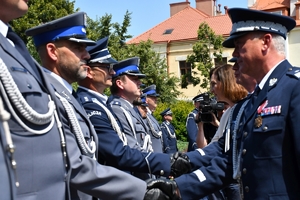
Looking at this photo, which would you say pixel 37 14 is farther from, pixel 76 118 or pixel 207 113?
pixel 76 118

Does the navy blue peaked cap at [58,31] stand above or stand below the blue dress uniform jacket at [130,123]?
above

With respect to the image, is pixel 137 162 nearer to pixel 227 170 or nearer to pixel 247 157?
pixel 227 170

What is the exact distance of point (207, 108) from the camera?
6.18 meters

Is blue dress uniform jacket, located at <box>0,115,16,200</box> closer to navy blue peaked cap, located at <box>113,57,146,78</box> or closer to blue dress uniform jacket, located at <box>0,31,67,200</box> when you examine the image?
blue dress uniform jacket, located at <box>0,31,67,200</box>

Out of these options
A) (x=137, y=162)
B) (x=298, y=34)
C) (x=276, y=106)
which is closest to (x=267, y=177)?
(x=276, y=106)

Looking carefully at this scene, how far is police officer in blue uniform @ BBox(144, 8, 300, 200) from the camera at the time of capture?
9.62ft

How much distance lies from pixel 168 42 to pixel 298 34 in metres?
9.88

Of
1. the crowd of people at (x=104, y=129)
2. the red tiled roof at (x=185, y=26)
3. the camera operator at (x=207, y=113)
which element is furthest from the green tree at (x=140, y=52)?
Answer: the crowd of people at (x=104, y=129)

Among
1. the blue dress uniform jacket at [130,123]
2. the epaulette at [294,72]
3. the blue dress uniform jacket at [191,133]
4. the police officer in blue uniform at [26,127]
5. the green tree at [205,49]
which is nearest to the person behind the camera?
the police officer in blue uniform at [26,127]

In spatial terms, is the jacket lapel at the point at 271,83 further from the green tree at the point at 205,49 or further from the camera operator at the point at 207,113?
the green tree at the point at 205,49

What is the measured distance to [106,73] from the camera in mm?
4941

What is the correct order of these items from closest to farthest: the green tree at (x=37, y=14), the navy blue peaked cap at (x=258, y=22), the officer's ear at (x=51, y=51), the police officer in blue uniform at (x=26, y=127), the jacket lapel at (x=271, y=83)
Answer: the police officer in blue uniform at (x=26, y=127), the jacket lapel at (x=271, y=83), the navy blue peaked cap at (x=258, y=22), the officer's ear at (x=51, y=51), the green tree at (x=37, y=14)

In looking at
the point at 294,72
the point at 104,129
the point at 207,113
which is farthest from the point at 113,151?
the point at 207,113

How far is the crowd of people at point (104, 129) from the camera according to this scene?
7.31ft
